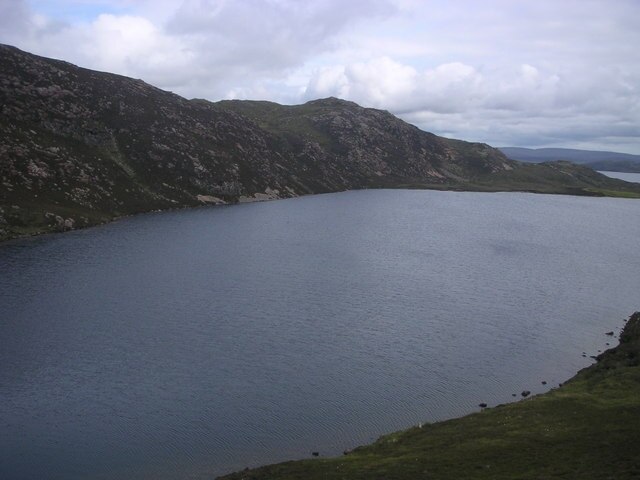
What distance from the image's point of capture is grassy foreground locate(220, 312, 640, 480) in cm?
3712

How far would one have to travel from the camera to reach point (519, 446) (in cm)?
4212

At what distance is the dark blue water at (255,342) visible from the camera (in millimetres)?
50406

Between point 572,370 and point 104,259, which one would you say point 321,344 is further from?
point 104,259

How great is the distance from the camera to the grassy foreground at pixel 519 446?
122 ft

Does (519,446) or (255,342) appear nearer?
(519,446)

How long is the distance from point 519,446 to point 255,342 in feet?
135

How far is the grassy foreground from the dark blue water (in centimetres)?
547

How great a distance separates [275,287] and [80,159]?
119 metres

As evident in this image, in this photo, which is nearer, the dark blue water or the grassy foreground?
the grassy foreground

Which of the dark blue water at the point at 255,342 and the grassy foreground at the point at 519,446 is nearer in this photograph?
the grassy foreground at the point at 519,446

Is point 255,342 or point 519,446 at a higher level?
point 255,342

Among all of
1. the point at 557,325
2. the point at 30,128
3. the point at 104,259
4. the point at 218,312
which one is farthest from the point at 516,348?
the point at 30,128

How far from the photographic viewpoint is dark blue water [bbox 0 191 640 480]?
50406mm

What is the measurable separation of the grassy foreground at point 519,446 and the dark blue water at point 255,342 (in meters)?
5.47
